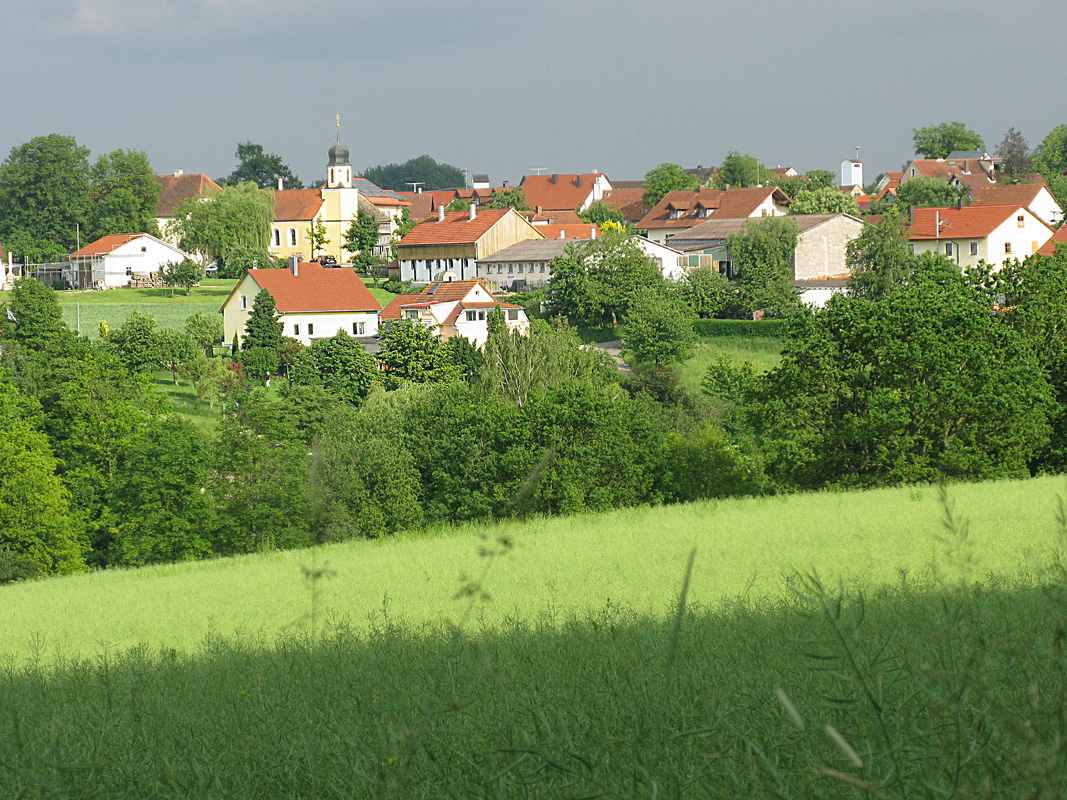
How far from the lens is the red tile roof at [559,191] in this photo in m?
141

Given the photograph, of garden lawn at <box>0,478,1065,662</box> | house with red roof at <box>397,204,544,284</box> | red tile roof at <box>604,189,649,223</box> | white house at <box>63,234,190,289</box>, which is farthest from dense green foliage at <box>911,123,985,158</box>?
garden lawn at <box>0,478,1065,662</box>

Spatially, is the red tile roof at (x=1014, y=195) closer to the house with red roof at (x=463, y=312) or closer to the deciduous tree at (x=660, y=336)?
the deciduous tree at (x=660, y=336)

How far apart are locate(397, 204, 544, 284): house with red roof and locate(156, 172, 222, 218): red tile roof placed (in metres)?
37.6

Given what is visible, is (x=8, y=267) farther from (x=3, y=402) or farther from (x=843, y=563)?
(x=843, y=563)

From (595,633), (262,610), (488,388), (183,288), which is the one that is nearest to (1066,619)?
(595,633)

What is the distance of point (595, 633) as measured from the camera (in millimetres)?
6238

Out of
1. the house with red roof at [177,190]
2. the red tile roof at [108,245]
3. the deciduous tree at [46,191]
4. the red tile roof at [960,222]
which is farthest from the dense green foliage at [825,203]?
the deciduous tree at [46,191]

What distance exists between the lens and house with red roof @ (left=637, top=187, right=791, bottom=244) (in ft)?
314

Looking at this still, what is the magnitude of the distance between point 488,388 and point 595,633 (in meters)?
41.4

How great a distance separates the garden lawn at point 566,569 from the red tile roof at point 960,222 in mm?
58456

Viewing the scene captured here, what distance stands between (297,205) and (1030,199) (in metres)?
73.8

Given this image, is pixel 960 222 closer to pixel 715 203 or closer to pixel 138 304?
pixel 715 203

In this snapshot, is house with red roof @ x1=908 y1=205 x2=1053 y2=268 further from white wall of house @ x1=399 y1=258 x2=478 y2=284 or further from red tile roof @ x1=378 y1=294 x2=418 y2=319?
white wall of house @ x1=399 y1=258 x2=478 y2=284

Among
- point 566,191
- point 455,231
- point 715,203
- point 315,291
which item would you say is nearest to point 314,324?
point 315,291
